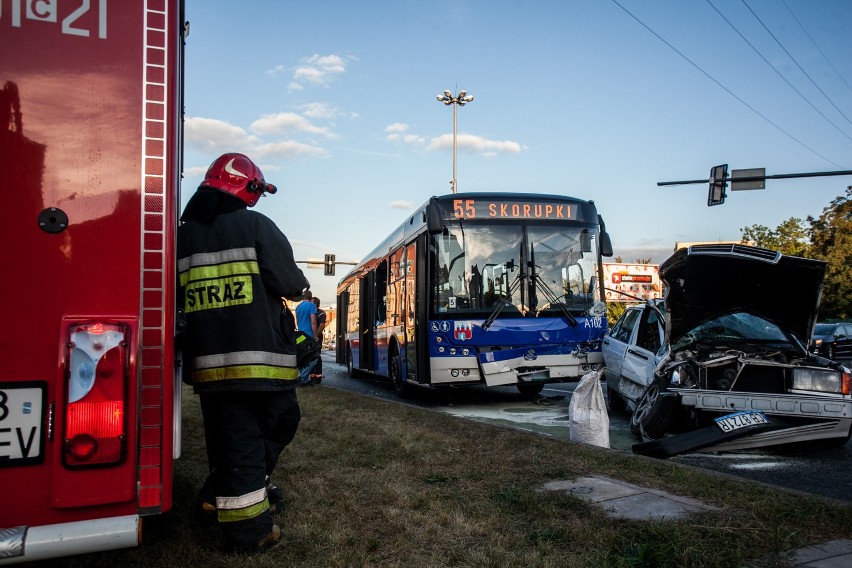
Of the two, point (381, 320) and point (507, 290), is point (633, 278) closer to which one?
point (381, 320)

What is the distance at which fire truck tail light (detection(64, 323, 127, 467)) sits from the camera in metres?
2.59

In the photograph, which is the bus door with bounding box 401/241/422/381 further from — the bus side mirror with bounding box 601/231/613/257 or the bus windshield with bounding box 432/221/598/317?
the bus side mirror with bounding box 601/231/613/257

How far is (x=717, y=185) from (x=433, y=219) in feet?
42.4

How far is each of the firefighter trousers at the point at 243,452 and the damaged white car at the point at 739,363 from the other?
3873 mm

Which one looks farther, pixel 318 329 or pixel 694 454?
pixel 318 329

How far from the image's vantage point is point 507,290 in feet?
37.0

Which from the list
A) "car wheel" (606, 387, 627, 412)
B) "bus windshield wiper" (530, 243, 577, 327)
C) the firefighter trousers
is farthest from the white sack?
"bus windshield wiper" (530, 243, 577, 327)

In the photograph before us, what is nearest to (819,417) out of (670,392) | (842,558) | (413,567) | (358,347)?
→ (670,392)

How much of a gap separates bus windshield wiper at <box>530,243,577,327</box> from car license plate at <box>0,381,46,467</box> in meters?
9.30

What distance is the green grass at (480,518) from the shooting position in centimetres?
358

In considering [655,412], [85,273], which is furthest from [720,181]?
[85,273]

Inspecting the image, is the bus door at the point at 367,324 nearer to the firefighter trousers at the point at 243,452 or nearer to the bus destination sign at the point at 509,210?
the bus destination sign at the point at 509,210

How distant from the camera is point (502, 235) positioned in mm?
11406

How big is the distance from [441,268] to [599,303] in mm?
2553
